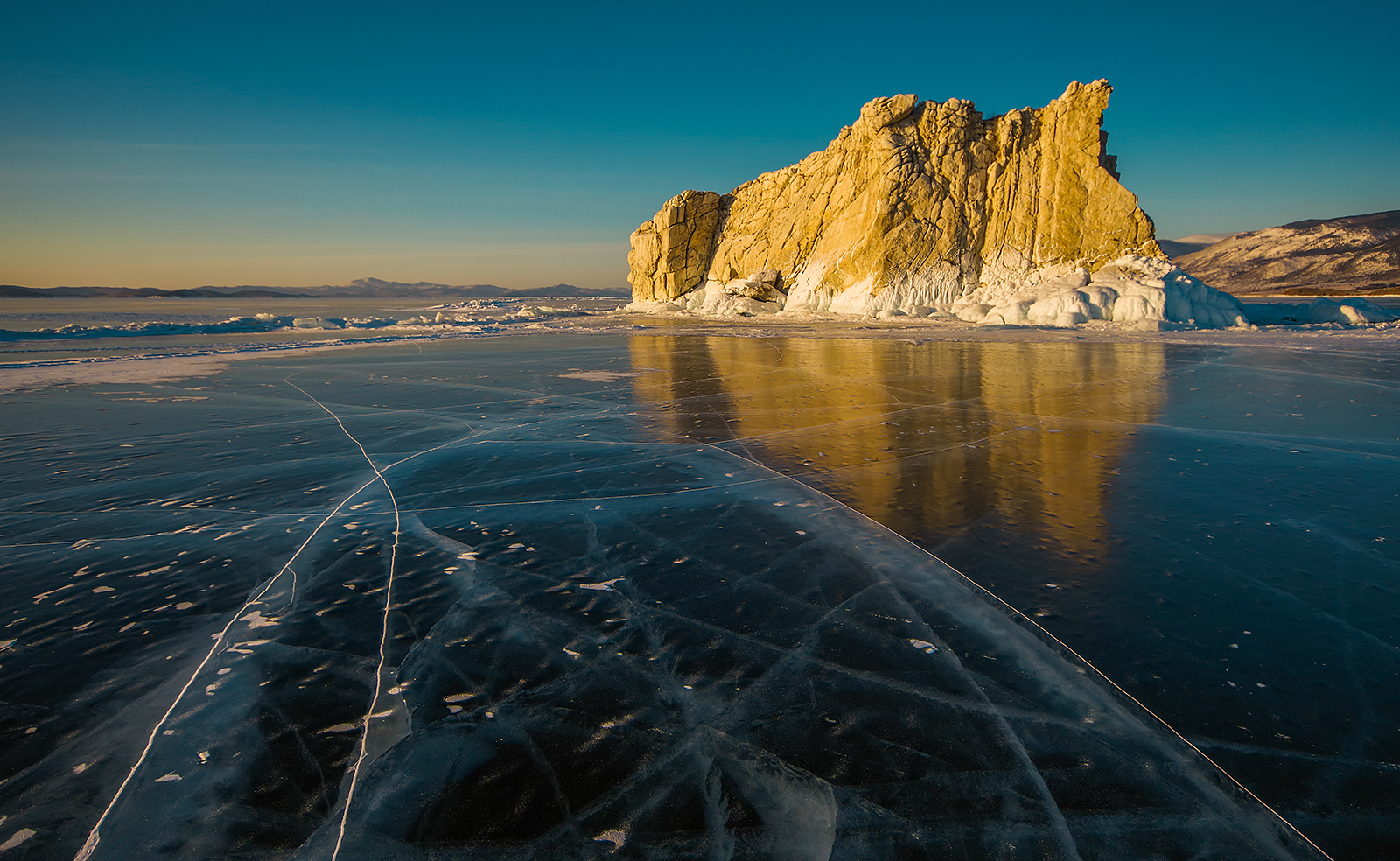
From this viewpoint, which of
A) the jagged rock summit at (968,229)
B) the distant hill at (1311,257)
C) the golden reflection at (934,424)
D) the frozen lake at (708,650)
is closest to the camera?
the frozen lake at (708,650)

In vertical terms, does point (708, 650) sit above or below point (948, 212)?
below

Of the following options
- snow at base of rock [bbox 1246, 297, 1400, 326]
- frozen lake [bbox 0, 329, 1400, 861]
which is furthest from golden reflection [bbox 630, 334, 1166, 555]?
snow at base of rock [bbox 1246, 297, 1400, 326]

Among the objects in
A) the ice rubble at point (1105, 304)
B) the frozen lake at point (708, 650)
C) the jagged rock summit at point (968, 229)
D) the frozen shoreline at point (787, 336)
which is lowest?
the frozen lake at point (708, 650)

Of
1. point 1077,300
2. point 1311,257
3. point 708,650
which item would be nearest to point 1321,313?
point 1077,300

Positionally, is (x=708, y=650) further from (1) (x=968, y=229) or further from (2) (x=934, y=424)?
(1) (x=968, y=229)

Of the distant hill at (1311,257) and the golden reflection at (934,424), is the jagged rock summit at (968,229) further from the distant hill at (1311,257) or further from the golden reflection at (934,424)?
the distant hill at (1311,257)

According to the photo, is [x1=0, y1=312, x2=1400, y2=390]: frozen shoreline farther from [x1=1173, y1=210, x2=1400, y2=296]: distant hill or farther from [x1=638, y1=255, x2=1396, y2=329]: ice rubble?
[x1=1173, y1=210, x2=1400, y2=296]: distant hill

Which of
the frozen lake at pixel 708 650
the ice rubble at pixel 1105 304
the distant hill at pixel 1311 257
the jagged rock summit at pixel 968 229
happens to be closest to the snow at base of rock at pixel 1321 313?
the ice rubble at pixel 1105 304
